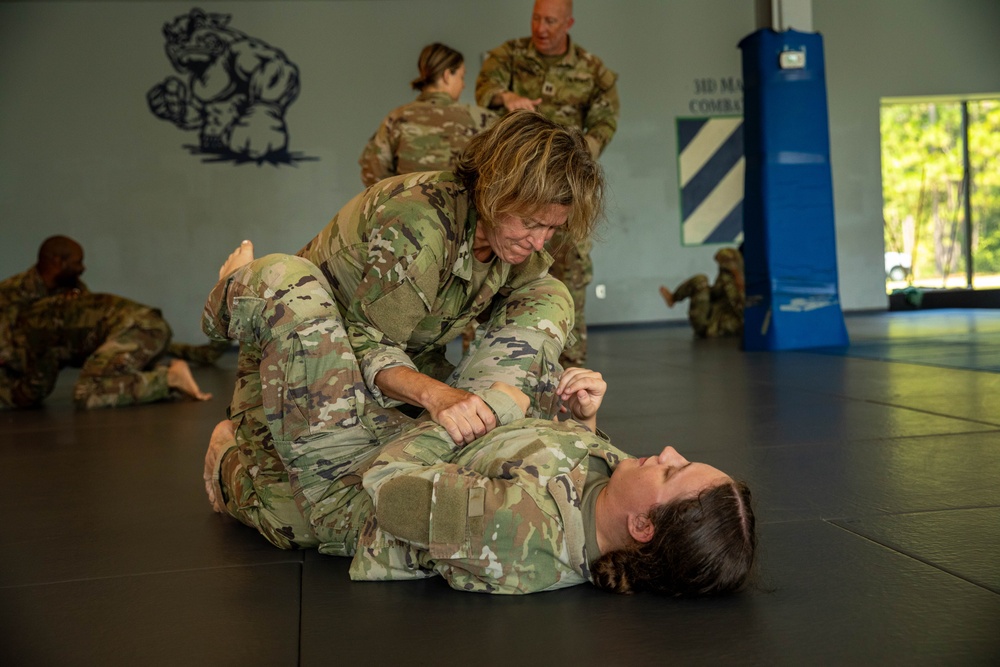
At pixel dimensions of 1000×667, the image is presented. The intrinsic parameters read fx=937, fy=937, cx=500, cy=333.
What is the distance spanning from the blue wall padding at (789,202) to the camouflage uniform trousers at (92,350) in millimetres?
3876

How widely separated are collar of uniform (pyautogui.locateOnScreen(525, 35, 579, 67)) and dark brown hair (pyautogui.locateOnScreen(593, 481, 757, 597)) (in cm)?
380

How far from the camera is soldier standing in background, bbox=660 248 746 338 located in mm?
8117

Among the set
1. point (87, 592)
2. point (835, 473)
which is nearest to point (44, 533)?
point (87, 592)

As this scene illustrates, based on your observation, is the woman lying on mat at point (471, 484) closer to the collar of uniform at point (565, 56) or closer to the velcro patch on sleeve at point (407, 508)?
the velcro patch on sleeve at point (407, 508)

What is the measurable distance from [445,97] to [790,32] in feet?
10.2

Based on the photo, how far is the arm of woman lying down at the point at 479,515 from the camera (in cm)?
155

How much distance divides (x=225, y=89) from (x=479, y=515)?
8.97 metres

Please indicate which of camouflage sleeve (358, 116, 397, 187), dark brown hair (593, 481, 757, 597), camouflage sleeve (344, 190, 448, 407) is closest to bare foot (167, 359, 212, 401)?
camouflage sleeve (358, 116, 397, 187)

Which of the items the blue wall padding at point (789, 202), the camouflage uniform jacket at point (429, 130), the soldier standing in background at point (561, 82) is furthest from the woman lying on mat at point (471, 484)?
the blue wall padding at point (789, 202)

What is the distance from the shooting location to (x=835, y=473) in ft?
7.88

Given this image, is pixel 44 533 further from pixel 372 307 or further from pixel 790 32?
pixel 790 32

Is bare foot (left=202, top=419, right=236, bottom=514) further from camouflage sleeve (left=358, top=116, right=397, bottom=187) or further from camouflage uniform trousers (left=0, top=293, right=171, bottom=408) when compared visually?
camouflage uniform trousers (left=0, top=293, right=171, bottom=408)

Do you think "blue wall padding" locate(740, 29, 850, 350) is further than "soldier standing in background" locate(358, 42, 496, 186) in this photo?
Yes

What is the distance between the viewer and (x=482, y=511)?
1.54 metres
